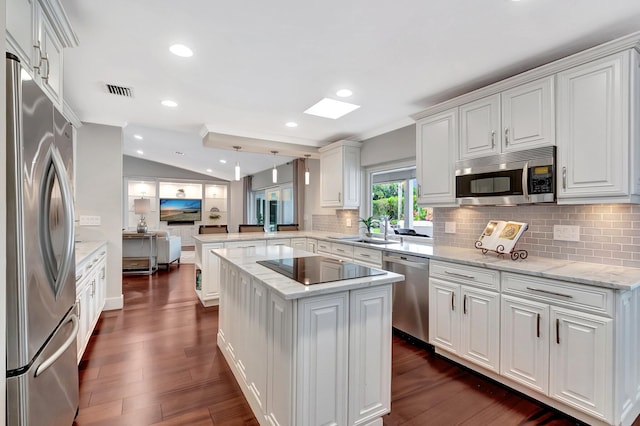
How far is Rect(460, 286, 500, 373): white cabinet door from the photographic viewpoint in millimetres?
2213

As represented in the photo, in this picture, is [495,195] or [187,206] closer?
[495,195]

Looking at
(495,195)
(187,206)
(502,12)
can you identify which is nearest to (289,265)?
(495,195)

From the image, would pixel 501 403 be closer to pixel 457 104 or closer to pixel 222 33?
pixel 457 104

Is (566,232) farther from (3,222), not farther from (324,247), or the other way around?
(3,222)

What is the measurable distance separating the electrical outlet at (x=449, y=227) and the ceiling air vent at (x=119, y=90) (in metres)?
3.47

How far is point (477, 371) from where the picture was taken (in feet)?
7.84

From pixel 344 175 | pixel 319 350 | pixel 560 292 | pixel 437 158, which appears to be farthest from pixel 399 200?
pixel 319 350

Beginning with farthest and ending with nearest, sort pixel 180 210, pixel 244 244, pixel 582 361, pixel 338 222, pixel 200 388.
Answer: pixel 180 210, pixel 338 222, pixel 244 244, pixel 200 388, pixel 582 361

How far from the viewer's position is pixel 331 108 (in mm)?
3488

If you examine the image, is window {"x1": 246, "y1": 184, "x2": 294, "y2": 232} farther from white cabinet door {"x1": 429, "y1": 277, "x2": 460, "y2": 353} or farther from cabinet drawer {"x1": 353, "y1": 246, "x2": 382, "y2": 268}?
white cabinet door {"x1": 429, "y1": 277, "x2": 460, "y2": 353}

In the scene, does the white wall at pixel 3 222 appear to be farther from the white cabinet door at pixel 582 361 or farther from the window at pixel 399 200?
the window at pixel 399 200

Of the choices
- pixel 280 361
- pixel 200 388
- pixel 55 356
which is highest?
pixel 55 356

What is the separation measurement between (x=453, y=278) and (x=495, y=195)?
2.51 feet

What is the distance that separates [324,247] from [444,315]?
207 cm
